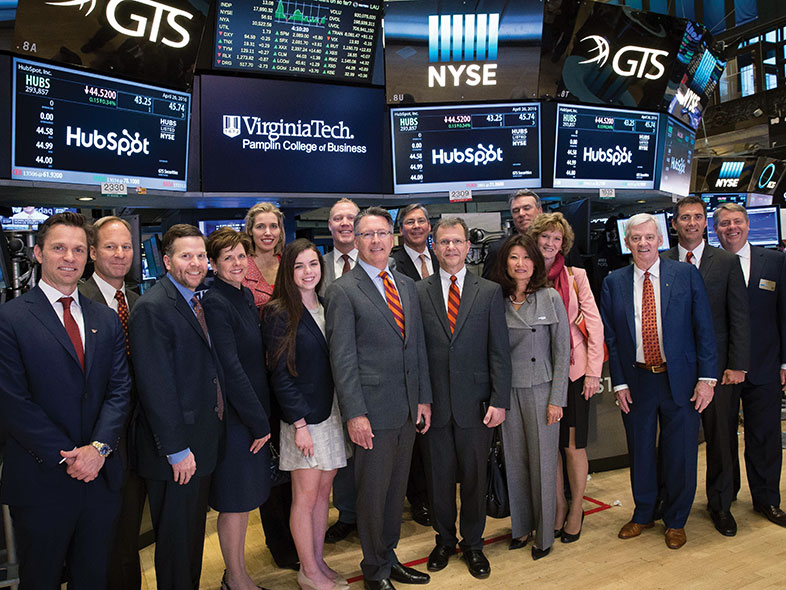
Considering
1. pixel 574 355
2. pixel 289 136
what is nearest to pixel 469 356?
pixel 574 355

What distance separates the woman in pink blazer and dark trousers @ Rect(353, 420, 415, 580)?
3.21ft

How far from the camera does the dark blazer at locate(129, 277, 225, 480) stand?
2234 mm

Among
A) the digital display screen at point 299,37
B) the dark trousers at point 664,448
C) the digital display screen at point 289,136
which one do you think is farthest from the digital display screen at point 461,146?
the dark trousers at point 664,448

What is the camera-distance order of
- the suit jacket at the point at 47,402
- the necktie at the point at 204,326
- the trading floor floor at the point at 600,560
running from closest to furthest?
the suit jacket at the point at 47,402, the necktie at the point at 204,326, the trading floor floor at the point at 600,560

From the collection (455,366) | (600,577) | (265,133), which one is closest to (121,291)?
(455,366)

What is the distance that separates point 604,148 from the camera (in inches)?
208

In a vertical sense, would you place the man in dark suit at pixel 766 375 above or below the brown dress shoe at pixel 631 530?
above

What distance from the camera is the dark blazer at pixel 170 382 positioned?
2234mm

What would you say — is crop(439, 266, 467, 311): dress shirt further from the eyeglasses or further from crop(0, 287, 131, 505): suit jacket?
crop(0, 287, 131, 505): suit jacket

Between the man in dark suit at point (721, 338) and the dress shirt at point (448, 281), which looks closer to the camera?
the dress shirt at point (448, 281)

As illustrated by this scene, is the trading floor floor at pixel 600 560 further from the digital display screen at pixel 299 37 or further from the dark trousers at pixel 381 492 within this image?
the digital display screen at pixel 299 37

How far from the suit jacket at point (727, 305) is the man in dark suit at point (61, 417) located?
117 inches

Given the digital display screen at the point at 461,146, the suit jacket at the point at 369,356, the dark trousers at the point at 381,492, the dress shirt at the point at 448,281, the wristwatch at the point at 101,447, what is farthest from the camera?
the digital display screen at the point at 461,146

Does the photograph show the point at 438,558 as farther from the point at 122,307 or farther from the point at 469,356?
the point at 122,307
